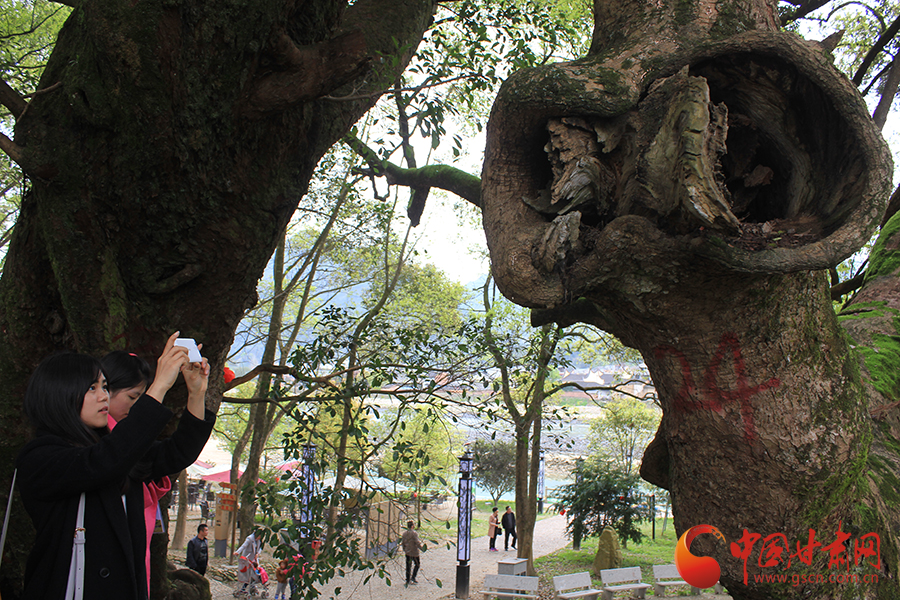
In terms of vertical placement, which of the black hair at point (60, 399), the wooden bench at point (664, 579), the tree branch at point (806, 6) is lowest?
the wooden bench at point (664, 579)

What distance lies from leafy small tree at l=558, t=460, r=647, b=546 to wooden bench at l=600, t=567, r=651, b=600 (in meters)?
3.04

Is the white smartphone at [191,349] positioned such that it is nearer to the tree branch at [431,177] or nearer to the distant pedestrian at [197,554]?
Result: the tree branch at [431,177]

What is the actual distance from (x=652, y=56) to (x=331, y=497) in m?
3.16

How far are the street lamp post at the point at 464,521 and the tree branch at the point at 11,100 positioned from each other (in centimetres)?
909

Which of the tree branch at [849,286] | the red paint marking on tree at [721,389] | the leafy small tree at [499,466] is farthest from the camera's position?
the leafy small tree at [499,466]

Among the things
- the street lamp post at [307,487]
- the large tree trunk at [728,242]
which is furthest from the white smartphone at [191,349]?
the street lamp post at [307,487]

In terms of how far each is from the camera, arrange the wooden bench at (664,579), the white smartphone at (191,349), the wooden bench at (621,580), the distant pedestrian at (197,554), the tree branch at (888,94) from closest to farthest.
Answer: the white smartphone at (191,349), the tree branch at (888,94), the distant pedestrian at (197,554), the wooden bench at (621,580), the wooden bench at (664,579)

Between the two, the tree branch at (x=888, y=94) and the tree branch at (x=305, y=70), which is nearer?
the tree branch at (x=305, y=70)

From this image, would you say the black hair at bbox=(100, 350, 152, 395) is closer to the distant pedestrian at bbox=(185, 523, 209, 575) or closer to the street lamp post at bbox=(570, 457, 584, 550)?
the distant pedestrian at bbox=(185, 523, 209, 575)

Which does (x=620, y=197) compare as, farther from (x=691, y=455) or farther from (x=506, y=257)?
(x=691, y=455)

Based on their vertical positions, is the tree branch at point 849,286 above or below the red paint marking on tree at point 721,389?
above

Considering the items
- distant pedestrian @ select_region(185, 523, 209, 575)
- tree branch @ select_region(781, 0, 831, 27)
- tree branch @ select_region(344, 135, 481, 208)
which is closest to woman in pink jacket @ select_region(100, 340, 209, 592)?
tree branch @ select_region(344, 135, 481, 208)

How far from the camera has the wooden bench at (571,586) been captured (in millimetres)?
10094

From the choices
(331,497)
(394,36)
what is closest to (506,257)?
(394,36)
